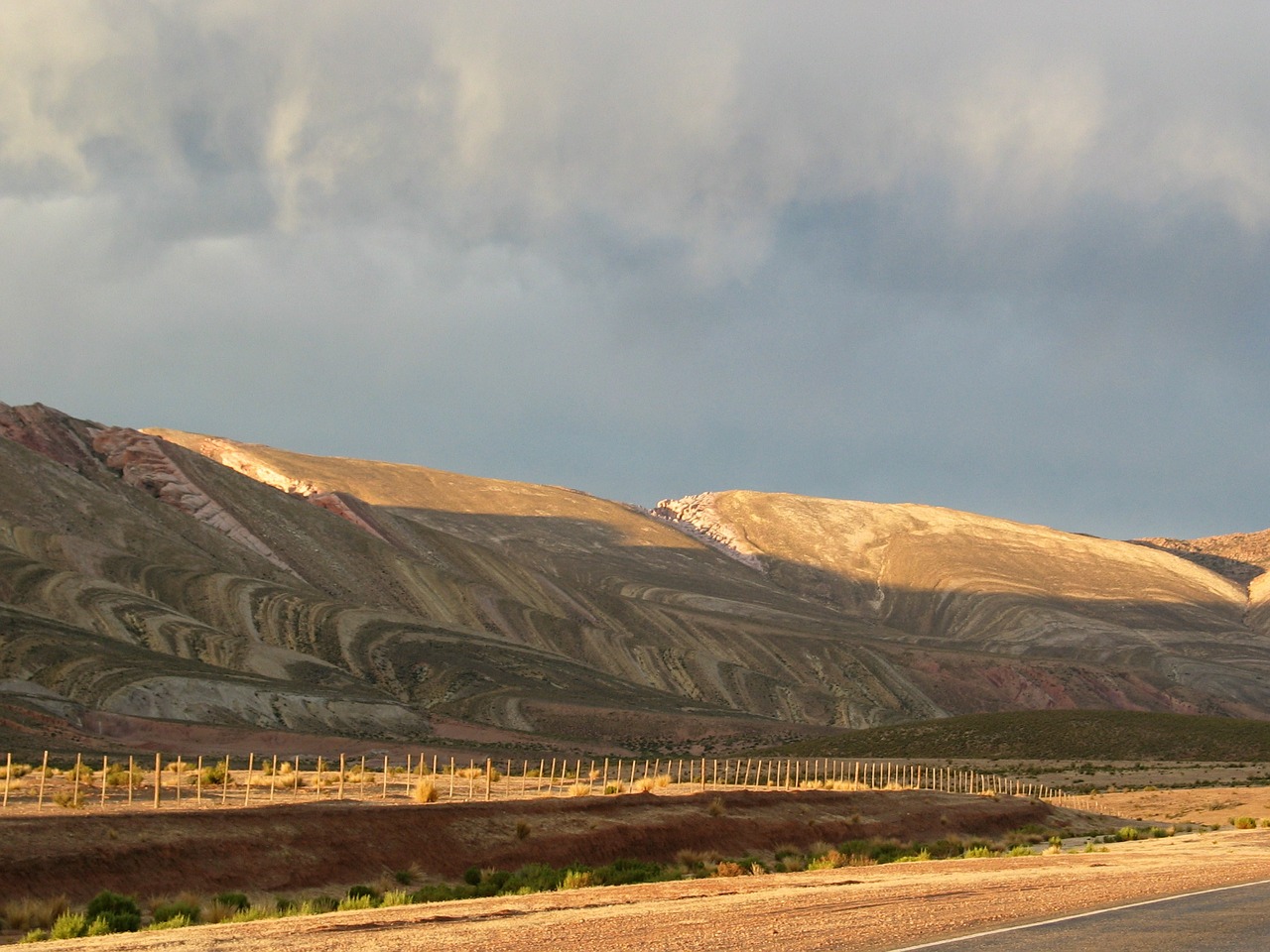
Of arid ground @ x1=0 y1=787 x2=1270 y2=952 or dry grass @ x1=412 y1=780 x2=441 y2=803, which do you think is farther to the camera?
dry grass @ x1=412 y1=780 x2=441 y2=803

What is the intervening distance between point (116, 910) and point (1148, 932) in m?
13.4

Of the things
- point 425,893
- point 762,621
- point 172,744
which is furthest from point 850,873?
point 762,621

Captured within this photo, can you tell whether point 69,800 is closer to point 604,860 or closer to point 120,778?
point 120,778

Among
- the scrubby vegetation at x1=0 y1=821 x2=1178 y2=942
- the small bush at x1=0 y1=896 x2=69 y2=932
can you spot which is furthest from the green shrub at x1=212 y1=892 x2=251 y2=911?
the small bush at x1=0 y1=896 x2=69 y2=932

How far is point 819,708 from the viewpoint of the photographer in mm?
104500

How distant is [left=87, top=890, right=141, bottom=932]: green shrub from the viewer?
17766 millimetres

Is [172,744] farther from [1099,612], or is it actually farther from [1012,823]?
[1099,612]

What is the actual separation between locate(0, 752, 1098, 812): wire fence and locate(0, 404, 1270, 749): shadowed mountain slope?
49.4 feet

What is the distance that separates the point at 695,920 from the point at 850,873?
812 cm

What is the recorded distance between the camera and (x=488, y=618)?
349ft

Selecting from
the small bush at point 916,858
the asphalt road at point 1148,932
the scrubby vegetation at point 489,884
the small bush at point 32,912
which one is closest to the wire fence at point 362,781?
the scrubby vegetation at point 489,884

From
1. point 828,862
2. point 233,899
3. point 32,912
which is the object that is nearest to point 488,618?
point 828,862

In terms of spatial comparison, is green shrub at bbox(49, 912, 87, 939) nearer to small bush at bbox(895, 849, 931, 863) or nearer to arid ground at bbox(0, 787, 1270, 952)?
arid ground at bbox(0, 787, 1270, 952)

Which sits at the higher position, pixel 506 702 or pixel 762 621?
pixel 762 621
